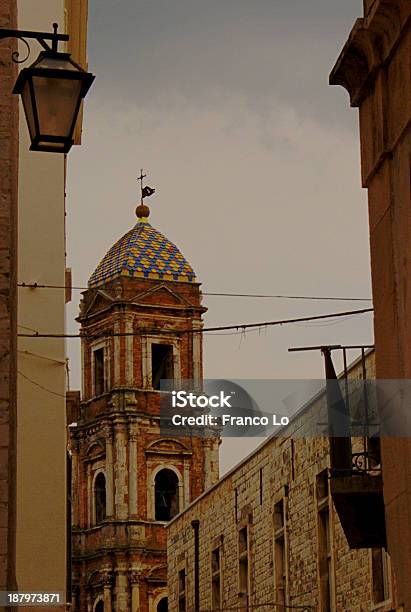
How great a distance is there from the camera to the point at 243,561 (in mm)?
28953

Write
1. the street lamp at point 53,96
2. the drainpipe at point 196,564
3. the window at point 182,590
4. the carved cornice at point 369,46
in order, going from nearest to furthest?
the street lamp at point 53,96, the carved cornice at point 369,46, the drainpipe at point 196,564, the window at point 182,590

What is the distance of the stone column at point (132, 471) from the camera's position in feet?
197

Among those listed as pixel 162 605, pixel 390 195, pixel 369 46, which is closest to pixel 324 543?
pixel 390 195

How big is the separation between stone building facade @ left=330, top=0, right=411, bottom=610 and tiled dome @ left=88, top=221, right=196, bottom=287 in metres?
49.0

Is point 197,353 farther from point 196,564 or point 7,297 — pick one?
point 7,297

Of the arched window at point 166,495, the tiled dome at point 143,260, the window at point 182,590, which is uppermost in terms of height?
the tiled dome at point 143,260

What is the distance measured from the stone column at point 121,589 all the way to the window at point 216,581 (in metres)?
28.5

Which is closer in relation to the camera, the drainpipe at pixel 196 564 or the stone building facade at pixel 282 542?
the stone building facade at pixel 282 542

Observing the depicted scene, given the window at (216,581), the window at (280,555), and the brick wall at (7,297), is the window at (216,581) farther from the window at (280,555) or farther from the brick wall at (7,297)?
the brick wall at (7,297)

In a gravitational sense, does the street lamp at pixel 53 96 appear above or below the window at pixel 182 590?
below

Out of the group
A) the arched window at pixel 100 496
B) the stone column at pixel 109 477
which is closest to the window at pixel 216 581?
the stone column at pixel 109 477

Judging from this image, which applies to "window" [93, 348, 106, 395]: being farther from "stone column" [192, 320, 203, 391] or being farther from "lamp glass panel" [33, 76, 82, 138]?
"lamp glass panel" [33, 76, 82, 138]

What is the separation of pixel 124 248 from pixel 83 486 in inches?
369

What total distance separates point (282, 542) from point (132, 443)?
34.7 m
